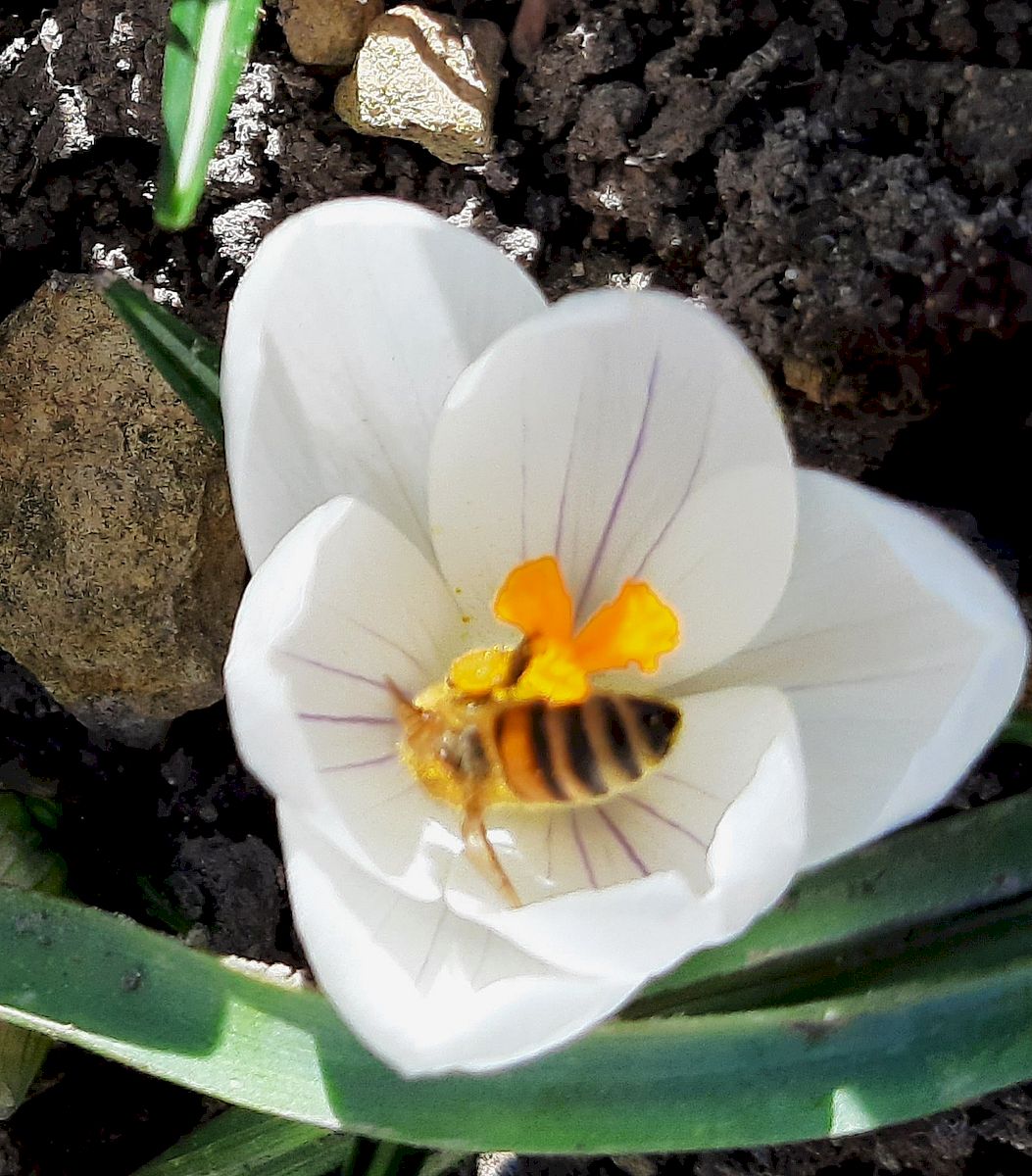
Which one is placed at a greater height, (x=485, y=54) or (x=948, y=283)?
(x=485, y=54)

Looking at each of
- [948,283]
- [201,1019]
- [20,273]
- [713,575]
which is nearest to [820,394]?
[948,283]

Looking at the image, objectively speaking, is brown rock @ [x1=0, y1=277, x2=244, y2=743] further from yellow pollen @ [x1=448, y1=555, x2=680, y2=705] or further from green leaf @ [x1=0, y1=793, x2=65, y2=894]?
yellow pollen @ [x1=448, y1=555, x2=680, y2=705]

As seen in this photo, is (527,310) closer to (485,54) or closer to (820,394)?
(820,394)

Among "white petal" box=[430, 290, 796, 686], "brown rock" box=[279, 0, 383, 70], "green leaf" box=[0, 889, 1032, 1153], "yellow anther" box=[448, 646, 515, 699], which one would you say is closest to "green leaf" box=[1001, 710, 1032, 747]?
"green leaf" box=[0, 889, 1032, 1153]

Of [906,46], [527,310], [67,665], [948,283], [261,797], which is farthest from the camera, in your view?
[261,797]

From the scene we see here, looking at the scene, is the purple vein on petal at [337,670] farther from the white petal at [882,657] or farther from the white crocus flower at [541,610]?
the white petal at [882,657]

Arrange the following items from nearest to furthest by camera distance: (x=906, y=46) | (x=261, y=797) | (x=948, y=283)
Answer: (x=948, y=283)
(x=906, y=46)
(x=261, y=797)
